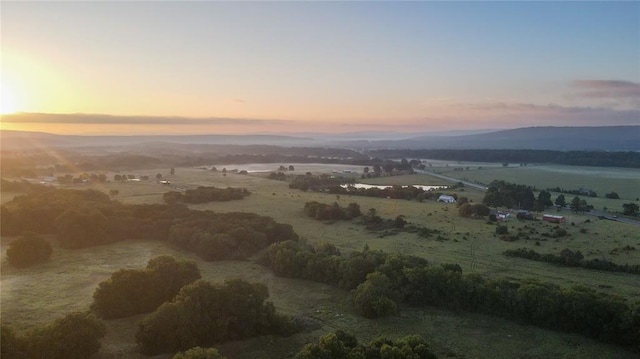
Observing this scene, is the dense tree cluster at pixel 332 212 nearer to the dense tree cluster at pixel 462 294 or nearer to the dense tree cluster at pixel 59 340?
the dense tree cluster at pixel 462 294

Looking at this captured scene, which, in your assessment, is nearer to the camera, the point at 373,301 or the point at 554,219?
the point at 373,301

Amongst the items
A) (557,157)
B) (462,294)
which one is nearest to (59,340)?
(462,294)

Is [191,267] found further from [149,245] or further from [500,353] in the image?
[500,353]

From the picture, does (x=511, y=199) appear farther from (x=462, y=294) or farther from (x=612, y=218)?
(x=462, y=294)

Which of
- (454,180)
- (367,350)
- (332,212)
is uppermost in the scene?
(454,180)

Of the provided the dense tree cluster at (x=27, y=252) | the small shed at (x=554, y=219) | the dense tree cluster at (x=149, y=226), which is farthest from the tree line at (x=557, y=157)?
the dense tree cluster at (x=27, y=252)

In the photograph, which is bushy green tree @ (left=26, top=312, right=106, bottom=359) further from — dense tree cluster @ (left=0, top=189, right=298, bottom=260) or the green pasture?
the green pasture

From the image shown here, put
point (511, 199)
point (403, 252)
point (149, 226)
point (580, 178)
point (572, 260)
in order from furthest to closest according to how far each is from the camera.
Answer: point (580, 178) < point (511, 199) < point (149, 226) < point (403, 252) < point (572, 260)
